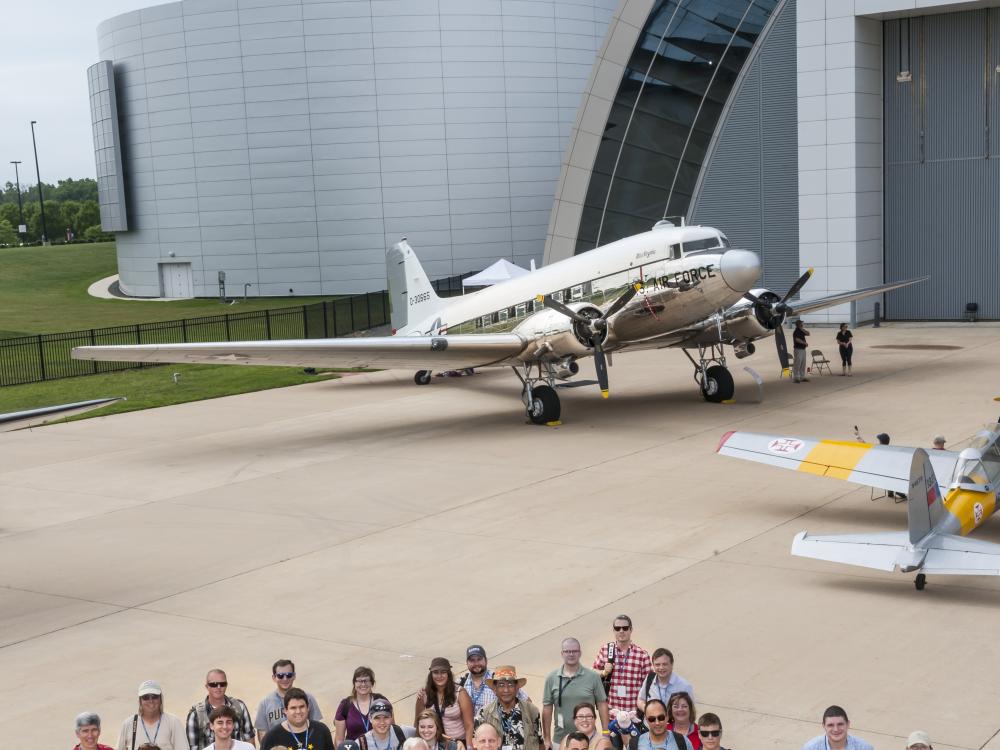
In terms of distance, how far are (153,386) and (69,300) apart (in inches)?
1845

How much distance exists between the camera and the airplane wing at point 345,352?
2611 cm

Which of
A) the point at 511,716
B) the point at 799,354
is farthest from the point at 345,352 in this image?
the point at 511,716

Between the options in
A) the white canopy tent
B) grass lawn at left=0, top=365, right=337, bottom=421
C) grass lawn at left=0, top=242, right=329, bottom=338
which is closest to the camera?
grass lawn at left=0, top=365, right=337, bottom=421

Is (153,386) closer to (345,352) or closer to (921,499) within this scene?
(345,352)

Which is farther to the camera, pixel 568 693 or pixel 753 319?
pixel 753 319

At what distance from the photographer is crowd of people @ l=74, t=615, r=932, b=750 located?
904 centimetres

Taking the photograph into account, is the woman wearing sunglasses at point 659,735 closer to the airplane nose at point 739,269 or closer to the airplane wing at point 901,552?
the airplane wing at point 901,552

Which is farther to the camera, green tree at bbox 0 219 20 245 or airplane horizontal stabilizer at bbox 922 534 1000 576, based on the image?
green tree at bbox 0 219 20 245

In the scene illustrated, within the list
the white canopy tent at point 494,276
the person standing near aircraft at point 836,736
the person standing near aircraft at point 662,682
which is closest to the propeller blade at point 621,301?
the person standing near aircraft at point 662,682

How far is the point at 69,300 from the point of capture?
8300cm

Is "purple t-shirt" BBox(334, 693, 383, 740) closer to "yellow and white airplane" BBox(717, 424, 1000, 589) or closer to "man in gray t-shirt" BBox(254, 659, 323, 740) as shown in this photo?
"man in gray t-shirt" BBox(254, 659, 323, 740)

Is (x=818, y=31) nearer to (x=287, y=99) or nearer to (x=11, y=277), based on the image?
(x=287, y=99)

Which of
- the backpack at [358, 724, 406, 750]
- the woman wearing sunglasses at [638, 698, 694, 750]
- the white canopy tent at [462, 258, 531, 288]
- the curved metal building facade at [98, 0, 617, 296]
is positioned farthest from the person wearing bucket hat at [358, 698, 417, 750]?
the curved metal building facade at [98, 0, 617, 296]

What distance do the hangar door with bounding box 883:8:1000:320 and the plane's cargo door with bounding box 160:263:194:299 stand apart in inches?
1917
